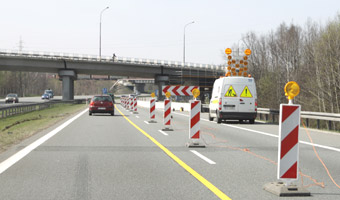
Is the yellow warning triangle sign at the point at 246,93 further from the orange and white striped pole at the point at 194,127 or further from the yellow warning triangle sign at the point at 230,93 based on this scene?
the orange and white striped pole at the point at 194,127

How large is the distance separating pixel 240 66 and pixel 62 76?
4207cm

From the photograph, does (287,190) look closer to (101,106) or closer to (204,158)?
(204,158)

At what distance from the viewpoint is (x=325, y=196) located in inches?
222

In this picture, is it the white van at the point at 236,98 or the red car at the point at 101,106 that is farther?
the red car at the point at 101,106

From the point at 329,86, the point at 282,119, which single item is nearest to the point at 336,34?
the point at 329,86

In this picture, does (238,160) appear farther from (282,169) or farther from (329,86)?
(329,86)

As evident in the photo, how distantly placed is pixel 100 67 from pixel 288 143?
60993mm

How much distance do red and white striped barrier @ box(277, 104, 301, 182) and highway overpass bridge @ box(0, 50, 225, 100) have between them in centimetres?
5713

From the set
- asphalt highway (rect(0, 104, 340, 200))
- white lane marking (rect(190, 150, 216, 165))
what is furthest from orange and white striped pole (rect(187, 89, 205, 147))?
white lane marking (rect(190, 150, 216, 165))

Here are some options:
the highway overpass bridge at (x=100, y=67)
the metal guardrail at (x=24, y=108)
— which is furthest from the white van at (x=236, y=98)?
the highway overpass bridge at (x=100, y=67)

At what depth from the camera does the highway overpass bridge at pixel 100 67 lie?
5979 centimetres

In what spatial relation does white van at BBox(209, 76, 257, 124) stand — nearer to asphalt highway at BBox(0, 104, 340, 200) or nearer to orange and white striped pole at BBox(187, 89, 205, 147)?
asphalt highway at BBox(0, 104, 340, 200)

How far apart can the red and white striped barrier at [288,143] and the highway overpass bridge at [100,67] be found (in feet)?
187

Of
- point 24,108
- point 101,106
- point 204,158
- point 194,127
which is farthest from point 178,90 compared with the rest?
point 24,108
